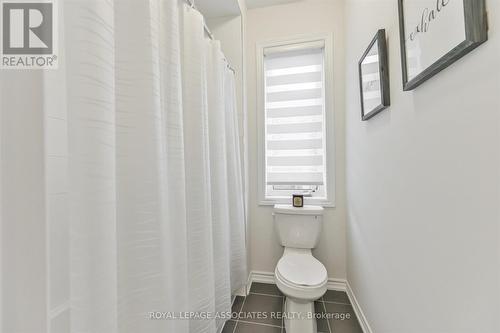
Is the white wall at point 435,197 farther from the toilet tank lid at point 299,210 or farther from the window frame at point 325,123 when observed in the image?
the window frame at point 325,123

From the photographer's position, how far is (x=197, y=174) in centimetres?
105

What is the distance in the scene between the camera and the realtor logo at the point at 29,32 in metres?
0.45

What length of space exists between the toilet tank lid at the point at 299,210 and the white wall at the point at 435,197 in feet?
1.43

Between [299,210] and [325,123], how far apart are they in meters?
0.82

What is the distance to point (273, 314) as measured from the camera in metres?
1.60

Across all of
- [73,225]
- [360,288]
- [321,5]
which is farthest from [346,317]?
[321,5]

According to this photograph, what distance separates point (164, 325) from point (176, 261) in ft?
0.66

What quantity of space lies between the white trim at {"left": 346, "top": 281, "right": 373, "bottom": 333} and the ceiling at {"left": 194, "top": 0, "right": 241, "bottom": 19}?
2.43 m

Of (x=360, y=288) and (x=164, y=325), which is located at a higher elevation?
(x=164, y=325)

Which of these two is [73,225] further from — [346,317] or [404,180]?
[346,317]

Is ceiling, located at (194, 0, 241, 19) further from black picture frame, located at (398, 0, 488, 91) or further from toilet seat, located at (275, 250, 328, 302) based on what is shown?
toilet seat, located at (275, 250, 328, 302)

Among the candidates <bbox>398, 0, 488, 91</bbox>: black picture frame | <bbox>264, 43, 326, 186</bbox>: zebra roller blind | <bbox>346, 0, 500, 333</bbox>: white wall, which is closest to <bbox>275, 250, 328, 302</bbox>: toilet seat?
<bbox>346, 0, 500, 333</bbox>: white wall

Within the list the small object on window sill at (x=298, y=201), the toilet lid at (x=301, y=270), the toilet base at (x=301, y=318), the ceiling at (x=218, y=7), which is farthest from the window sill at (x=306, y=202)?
the ceiling at (x=218, y=7)

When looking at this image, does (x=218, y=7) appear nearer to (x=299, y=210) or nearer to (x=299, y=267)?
(x=299, y=210)
